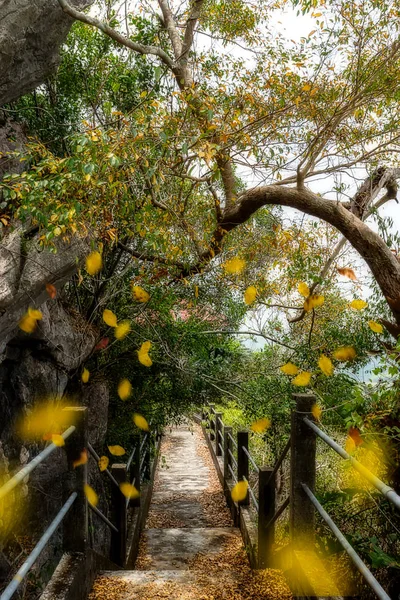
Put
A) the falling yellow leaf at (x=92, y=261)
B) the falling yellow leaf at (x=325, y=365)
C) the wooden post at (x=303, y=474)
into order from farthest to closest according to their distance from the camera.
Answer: the falling yellow leaf at (x=325, y=365), the falling yellow leaf at (x=92, y=261), the wooden post at (x=303, y=474)

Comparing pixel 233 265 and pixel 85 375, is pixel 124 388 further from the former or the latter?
pixel 233 265

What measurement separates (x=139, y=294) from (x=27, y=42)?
11.8ft

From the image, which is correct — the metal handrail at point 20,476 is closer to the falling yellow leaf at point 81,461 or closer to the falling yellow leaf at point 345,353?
the falling yellow leaf at point 81,461

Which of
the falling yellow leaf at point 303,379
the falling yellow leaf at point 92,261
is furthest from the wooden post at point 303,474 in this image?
the falling yellow leaf at point 303,379

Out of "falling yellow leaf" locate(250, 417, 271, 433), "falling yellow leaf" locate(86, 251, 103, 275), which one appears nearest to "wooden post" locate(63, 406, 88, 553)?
"falling yellow leaf" locate(86, 251, 103, 275)

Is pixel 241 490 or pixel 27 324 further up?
pixel 27 324

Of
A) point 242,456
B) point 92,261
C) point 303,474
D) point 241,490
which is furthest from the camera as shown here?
point 242,456

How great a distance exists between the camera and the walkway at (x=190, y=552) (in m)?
3.79

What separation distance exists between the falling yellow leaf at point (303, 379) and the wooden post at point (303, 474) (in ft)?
13.2

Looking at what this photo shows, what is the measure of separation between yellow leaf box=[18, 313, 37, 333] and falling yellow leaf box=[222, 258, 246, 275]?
12.3 ft

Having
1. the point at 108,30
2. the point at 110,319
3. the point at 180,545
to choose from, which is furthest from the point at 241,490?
the point at 108,30

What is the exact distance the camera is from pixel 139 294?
25.1 ft

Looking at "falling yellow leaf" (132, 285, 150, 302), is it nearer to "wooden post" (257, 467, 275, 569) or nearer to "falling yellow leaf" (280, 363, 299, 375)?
"falling yellow leaf" (280, 363, 299, 375)

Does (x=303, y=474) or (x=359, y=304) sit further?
(x=359, y=304)
